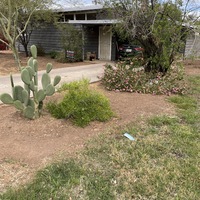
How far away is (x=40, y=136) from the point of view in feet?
11.6

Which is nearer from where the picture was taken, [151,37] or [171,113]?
[171,113]

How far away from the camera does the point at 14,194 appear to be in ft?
7.53

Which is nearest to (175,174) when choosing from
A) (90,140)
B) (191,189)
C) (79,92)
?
(191,189)

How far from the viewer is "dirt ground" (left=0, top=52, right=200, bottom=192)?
278 centimetres

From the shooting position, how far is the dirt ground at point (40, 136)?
2777 mm

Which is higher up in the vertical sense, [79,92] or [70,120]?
[79,92]

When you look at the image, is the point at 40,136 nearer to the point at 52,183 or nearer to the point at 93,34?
the point at 52,183

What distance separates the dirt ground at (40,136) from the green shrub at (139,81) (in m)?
1.20

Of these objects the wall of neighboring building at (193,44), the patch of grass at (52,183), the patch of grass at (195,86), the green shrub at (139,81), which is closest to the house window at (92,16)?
the wall of neighboring building at (193,44)

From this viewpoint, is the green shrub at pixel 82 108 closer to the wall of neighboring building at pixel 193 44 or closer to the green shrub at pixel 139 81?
the green shrub at pixel 139 81

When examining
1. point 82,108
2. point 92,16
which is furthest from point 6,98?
point 92,16

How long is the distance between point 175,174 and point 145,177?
0.37 metres

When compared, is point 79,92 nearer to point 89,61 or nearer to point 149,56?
point 149,56

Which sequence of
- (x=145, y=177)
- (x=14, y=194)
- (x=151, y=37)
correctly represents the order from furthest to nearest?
(x=151, y=37) → (x=145, y=177) → (x=14, y=194)
